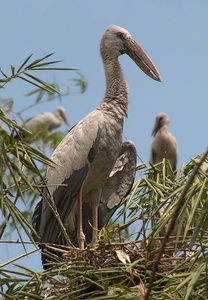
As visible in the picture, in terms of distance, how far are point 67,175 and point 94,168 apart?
0.22 m

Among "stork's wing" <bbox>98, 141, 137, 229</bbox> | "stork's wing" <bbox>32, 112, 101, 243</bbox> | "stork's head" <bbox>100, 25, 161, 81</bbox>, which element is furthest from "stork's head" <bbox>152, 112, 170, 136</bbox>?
"stork's wing" <bbox>32, 112, 101, 243</bbox>

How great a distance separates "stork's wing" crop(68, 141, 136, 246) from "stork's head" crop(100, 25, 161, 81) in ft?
2.35

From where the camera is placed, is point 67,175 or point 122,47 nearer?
point 67,175

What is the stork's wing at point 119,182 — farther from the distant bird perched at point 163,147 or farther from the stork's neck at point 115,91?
the distant bird perched at point 163,147

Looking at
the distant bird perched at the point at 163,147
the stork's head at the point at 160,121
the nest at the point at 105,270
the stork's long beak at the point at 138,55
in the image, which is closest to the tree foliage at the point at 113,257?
the nest at the point at 105,270

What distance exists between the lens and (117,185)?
6.21 meters

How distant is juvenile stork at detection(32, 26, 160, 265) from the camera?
5.63m

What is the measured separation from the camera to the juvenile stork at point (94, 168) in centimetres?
563

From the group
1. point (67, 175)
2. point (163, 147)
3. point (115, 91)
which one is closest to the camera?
point (67, 175)

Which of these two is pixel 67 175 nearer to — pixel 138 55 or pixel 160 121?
pixel 138 55

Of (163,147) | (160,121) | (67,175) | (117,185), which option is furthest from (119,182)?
(160,121)

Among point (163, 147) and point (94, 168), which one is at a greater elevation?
point (94, 168)

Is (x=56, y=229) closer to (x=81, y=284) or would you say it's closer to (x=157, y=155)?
(x=81, y=284)

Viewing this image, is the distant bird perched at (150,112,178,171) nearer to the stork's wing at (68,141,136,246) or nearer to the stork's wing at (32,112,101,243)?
the stork's wing at (68,141,136,246)
